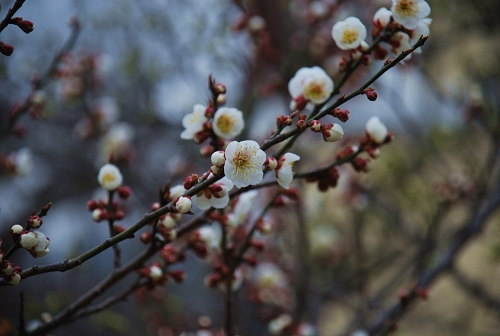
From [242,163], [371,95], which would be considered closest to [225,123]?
[242,163]

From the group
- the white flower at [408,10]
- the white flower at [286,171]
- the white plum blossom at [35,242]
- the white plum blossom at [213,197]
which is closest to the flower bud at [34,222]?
the white plum blossom at [35,242]

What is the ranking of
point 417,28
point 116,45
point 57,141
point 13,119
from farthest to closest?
point 57,141 → point 116,45 → point 13,119 → point 417,28

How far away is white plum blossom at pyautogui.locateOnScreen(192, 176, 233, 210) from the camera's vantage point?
3.76ft

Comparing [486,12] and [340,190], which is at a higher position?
[486,12]

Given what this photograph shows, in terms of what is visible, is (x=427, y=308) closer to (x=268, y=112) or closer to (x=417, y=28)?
(x=268, y=112)

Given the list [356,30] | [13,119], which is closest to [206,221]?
[356,30]

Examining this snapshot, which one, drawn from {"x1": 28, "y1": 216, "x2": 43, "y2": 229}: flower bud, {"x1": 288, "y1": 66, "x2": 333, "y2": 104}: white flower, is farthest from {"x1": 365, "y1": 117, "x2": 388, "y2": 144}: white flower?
{"x1": 28, "y1": 216, "x2": 43, "y2": 229}: flower bud

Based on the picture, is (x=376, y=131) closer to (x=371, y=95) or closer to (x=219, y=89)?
(x=371, y=95)

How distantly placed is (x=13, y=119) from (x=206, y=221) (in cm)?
103

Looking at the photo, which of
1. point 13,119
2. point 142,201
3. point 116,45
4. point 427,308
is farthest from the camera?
point 427,308

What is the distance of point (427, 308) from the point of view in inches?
209

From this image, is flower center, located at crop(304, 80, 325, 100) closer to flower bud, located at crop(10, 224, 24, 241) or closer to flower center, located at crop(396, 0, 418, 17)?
flower center, located at crop(396, 0, 418, 17)

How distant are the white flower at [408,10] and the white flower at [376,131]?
0.99 ft

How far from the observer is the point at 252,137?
3730mm
